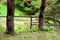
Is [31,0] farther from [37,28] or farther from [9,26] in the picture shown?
[9,26]

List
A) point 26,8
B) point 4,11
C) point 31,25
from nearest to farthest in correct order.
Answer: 1. point 31,25
2. point 4,11
3. point 26,8

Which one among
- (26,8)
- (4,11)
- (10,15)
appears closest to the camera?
(10,15)

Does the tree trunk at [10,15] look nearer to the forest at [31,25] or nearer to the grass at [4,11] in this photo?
the forest at [31,25]

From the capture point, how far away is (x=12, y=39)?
6703mm

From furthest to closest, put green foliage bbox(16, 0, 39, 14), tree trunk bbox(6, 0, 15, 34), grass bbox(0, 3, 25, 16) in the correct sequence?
green foliage bbox(16, 0, 39, 14), grass bbox(0, 3, 25, 16), tree trunk bbox(6, 0, 15, 34)

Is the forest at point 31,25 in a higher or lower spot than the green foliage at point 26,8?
lower

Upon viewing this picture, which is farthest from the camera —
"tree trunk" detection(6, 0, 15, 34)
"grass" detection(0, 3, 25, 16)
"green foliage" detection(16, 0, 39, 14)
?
"green foliage" detection(16, 0, 39, 14)

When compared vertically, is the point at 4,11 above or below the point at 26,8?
below

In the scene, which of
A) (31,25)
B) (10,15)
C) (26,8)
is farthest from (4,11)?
(10,15)

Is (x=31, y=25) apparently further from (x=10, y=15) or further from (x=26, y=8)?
(x=26, y=8)

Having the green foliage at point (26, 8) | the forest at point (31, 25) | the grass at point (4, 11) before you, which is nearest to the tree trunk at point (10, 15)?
the forest at point (31, 25)

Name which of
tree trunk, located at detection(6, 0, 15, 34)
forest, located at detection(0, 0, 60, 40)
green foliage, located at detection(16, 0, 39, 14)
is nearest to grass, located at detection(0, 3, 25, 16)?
forest, located at detection(0, 0, 60, 40)

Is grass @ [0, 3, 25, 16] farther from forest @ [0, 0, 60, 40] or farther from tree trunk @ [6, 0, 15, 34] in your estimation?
tree trunk @ [6, 0, 15, 34]

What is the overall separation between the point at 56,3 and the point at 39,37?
8.31 m
